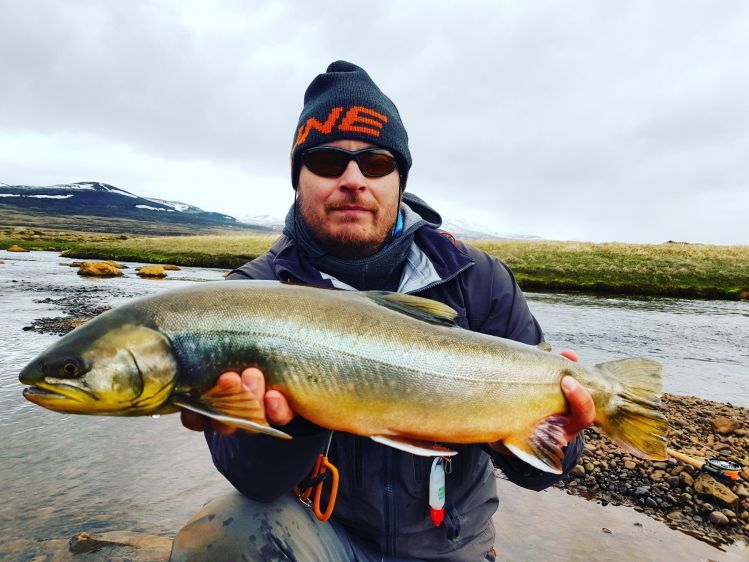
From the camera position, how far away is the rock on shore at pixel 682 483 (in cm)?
462

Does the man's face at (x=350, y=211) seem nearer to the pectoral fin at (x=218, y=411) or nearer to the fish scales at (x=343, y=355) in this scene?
the fish scales at (x=343, y=355)

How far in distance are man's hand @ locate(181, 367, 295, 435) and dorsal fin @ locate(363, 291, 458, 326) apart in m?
0.76

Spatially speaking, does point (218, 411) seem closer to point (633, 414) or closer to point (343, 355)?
point (343, 355)

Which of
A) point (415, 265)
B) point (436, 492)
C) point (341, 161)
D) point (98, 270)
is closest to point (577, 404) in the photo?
point (436, 492)

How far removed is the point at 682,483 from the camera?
17.0 feet

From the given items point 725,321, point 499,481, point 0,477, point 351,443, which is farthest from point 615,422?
point 725,321

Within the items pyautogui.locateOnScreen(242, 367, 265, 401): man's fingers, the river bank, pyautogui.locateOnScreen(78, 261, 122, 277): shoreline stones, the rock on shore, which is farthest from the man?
the river bank

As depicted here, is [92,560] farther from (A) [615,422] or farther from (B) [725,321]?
(B) [725,321]

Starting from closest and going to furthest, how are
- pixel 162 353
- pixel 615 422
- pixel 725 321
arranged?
pixel 162 353
pixel 615 422
pixel 725 321

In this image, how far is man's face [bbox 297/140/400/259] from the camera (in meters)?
3.29

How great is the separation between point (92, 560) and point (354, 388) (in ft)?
10.1

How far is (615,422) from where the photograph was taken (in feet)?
9.14

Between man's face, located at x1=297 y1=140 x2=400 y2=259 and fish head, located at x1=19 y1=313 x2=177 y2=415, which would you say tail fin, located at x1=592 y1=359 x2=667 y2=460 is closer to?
man's face, located at x1=297 y1=140 x2=400 y2=259

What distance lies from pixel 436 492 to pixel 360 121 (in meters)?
2.64
